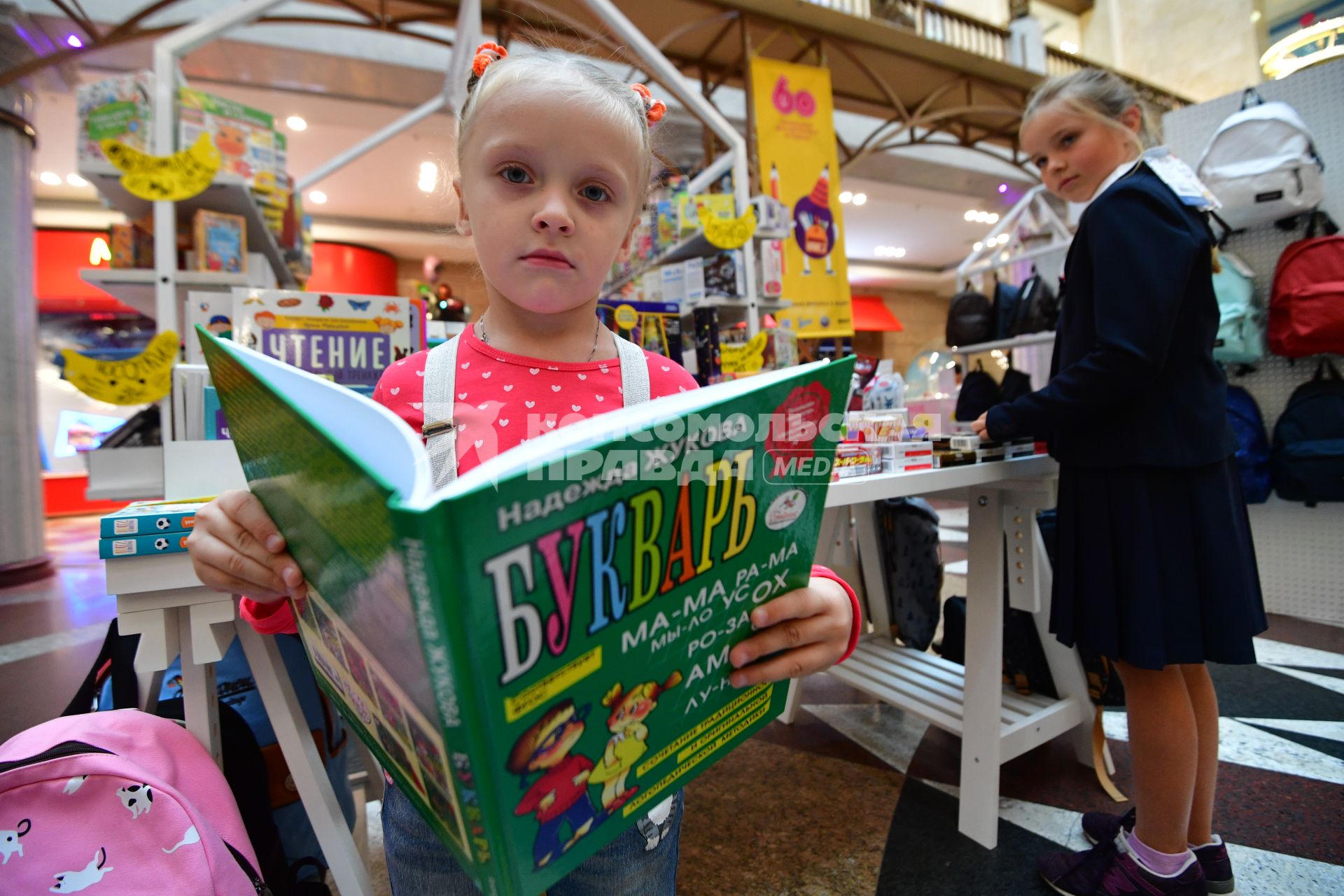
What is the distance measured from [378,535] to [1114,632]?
1170 millimetres

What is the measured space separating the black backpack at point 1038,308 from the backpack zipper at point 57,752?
306 cm

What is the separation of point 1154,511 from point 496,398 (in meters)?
1.06

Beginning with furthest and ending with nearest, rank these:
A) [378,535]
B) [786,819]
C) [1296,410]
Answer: [1296,410], [786,819], [378,535]

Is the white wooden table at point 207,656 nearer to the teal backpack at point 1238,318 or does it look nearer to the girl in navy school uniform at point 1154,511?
the girl in navy school uniform at point 1154,511

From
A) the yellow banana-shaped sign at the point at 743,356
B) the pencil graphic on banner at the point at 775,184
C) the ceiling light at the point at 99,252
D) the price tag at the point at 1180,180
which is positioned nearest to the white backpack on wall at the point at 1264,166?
the pencil graphic on banner at the point at 775,184

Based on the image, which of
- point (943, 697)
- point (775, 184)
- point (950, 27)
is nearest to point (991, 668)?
point (943, 697)

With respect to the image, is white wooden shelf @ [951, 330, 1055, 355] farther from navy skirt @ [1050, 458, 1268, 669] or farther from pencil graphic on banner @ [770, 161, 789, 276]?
navy skirt @ [1050, 458, 1268, 669]

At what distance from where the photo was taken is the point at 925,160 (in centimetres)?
576

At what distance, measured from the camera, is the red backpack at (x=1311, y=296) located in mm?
2119

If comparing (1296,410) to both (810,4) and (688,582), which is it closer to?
(688,582)

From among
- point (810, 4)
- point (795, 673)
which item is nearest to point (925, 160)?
point (810, 4)

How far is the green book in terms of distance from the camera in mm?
248

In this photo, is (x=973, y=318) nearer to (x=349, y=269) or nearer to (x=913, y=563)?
(x=913, y=563)

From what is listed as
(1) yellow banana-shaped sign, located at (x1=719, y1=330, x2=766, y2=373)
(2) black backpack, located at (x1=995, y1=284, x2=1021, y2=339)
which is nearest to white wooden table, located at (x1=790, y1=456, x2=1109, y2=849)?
(1) yellow banana-shaped sign, located at (x1=719, y1=330, x2=766, y2=373)
